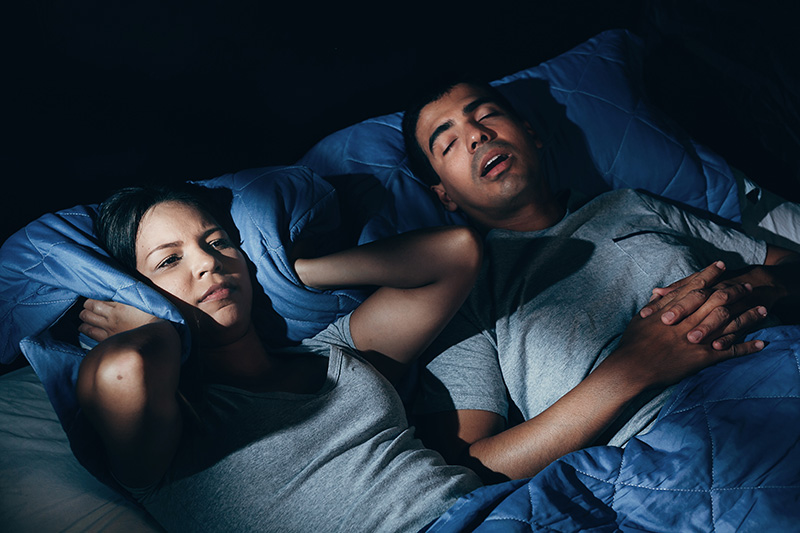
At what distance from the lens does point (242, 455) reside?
0.87m

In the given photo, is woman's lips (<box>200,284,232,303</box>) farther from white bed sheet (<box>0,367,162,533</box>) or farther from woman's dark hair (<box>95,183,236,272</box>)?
white bed sheet (<box>0,367,162,533</box>)

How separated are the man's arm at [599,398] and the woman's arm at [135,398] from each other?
0.51 m

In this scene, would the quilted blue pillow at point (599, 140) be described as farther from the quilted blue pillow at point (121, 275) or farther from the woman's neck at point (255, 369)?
the woman's neck at point (255, 369)

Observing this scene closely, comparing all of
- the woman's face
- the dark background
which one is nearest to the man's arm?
the woman's face

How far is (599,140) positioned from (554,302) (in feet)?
1.78

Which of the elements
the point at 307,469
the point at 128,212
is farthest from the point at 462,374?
the point at 128,212

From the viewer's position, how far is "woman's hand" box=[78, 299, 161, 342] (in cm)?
92

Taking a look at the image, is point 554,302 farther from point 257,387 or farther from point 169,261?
point 169,261

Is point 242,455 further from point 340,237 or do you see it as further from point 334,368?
point 340,237

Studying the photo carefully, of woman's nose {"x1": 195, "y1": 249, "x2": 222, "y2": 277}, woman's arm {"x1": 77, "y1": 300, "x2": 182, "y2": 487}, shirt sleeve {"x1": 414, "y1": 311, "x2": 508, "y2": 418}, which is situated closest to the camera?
woman's arm {"x1": 77, "y1": 300, "x2": 182, "y2": 487}

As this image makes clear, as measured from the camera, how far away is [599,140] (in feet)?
4.69

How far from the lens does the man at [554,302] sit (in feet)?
3.14

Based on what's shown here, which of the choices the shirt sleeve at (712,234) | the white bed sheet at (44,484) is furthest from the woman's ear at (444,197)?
the white bed sheet at (44,484)

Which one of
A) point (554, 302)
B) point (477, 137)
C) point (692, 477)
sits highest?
point (477, 137)
